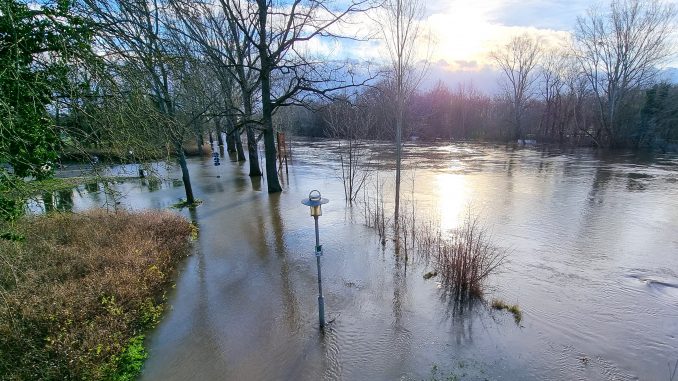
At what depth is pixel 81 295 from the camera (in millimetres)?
5547

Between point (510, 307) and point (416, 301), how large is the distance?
1.69 meters

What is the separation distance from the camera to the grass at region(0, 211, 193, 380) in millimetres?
4309

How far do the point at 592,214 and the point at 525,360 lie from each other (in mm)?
9624

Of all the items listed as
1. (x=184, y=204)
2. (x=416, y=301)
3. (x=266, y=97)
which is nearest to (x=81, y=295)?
(x=416, y=301)

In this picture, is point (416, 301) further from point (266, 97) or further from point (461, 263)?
point (266, 97)

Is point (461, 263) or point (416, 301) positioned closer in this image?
point (416, 301)

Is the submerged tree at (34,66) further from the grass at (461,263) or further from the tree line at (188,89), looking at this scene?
the grass at (461,263)

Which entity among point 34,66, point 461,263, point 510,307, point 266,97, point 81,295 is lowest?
point 510,307

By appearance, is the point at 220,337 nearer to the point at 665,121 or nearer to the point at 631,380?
the point at 631,380

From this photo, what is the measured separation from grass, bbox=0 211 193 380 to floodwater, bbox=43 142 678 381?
1.45 feet

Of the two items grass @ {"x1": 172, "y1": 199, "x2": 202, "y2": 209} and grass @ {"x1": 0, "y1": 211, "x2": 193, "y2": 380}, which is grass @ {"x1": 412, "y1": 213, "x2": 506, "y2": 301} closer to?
grass @ {"x1": 0, "y1": 211, "x2": 193, "y2": 380}

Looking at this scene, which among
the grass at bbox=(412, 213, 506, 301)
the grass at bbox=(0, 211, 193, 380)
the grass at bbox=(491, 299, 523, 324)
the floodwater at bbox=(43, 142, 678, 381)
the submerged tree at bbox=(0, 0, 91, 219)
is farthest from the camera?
the grass at bbox=(412, 213, 506, 301)

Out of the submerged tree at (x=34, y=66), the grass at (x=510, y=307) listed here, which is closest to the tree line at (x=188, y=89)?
the submerged tree at (x=34, y=66)

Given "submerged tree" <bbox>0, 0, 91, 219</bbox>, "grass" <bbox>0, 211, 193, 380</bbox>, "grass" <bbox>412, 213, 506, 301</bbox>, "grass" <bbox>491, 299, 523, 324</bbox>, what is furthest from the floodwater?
"submerged tree" <bbox>0, 0, 91, 219</bbox>
